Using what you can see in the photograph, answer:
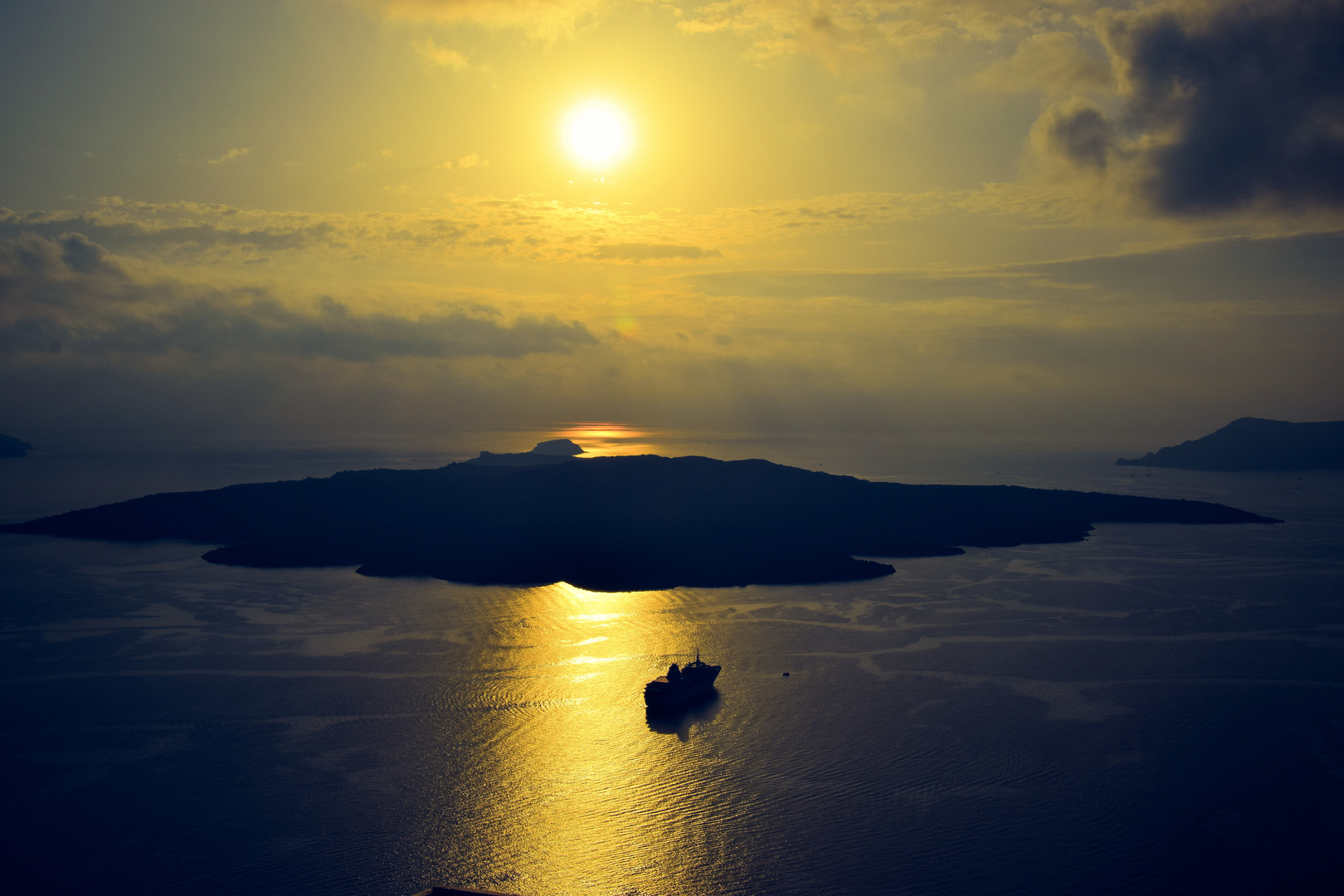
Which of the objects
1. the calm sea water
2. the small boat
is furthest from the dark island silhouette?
the small boat

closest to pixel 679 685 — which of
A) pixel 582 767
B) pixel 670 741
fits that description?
pixel 670 741

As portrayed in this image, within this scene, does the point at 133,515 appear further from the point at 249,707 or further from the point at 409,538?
the point at 249,707

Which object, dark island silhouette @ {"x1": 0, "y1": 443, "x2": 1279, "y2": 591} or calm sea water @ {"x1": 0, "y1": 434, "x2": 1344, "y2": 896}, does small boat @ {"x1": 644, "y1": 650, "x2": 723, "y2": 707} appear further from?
dark island silhouette @ {"x1": 0, "y1": 443, "x2": 1279, "y2": 591}

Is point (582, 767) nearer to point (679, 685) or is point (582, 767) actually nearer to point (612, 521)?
point (679, 685)

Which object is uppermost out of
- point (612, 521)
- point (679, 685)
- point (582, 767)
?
point (612, 521)

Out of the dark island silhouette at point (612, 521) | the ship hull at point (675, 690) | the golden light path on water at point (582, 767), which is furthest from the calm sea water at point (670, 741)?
the dark island silhouette at point (612, 521)

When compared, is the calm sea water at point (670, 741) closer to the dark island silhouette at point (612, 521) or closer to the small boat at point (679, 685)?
the small boat at point (679, 685)
